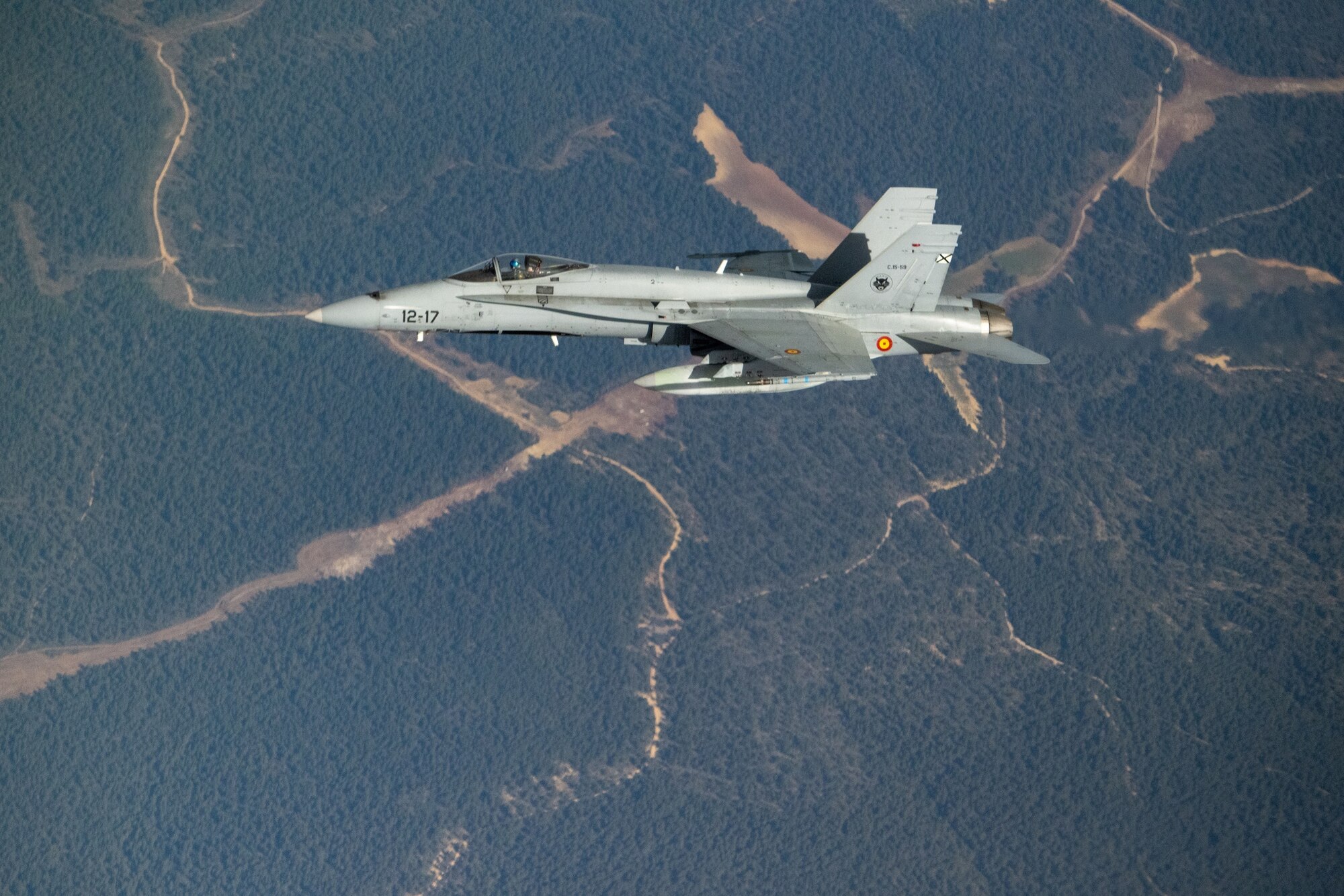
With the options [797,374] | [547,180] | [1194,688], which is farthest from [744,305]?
[1194,688]

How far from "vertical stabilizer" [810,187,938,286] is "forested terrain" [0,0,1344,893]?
71.4 ft

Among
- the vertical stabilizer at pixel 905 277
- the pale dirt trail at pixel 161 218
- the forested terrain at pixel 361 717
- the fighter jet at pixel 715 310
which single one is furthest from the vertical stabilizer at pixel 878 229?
the pale dirt trail at pixel 161 218

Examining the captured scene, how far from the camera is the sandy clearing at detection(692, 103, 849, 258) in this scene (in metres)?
99.1

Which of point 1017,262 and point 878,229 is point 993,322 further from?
point 1017,262

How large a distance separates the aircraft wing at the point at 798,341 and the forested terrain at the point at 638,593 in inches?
980

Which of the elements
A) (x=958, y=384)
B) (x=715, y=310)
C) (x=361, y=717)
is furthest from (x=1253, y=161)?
(x=361, y=717)

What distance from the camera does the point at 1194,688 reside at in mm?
97312

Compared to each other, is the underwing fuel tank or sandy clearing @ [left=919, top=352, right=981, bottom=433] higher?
the underwing fuel tank

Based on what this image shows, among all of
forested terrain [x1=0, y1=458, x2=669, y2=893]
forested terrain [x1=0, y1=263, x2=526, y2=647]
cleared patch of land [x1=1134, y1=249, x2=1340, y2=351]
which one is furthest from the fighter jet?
cleared patch of land [x1=1134, y1=249, x2=1340, y2=351]

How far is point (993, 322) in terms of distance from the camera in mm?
71250

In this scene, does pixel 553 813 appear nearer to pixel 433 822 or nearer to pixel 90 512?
pixel 433 822

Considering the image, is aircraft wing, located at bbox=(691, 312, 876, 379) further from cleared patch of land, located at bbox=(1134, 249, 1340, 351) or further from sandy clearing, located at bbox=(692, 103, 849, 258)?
cleared patch of land, located at bbox=(1134, 249, 1340, 351)

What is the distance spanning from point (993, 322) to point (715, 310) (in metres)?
9.52

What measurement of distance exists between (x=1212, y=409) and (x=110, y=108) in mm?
54087
